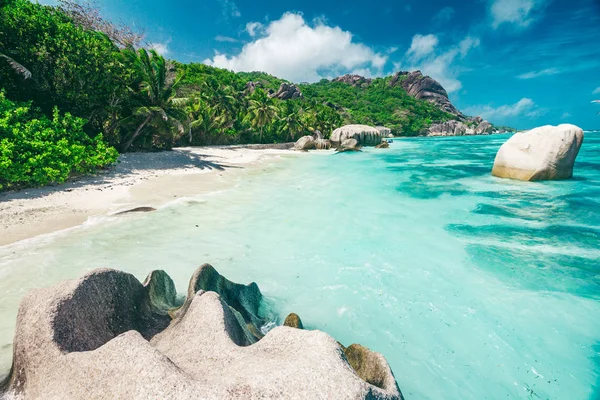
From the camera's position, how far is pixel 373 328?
172 inches

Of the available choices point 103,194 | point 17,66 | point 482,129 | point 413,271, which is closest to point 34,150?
point 103,194

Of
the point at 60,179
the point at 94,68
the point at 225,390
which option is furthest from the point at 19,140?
the point at 225,390

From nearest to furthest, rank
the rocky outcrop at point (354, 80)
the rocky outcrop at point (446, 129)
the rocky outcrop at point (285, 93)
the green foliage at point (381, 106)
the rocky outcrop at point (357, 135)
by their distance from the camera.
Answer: the rocky outcrop at point (357, 135)
the rocky outcrop at point (285, 93)
the green foliage at point (381, 106)
the rocky outcrop at point (446, 129)
the rocky outcrop at point (354, 80)

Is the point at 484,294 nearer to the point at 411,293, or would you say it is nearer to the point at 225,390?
the point at 411,293

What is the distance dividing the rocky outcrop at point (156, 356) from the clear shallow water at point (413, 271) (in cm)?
133

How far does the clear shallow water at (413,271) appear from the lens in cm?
375

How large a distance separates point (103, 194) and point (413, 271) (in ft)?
34.1

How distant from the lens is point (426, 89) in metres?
131

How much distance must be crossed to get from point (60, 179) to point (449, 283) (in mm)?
12548

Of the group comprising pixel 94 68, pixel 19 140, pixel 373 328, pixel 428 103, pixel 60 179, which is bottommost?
pixel 373 328

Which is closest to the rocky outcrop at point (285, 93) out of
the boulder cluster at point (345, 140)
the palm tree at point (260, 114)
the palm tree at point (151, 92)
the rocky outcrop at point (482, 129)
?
the boulder cluster at point (345, 140)

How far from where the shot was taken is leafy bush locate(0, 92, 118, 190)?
28.9 ft

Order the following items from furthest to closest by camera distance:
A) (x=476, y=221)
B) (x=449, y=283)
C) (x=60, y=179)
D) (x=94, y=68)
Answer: (x=94, y=68), (x=60, y=179), (x=476, y=221), (x=449, y=283)

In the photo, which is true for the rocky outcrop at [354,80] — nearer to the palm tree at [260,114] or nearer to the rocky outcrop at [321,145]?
the rocky outcrop at [321,145]
